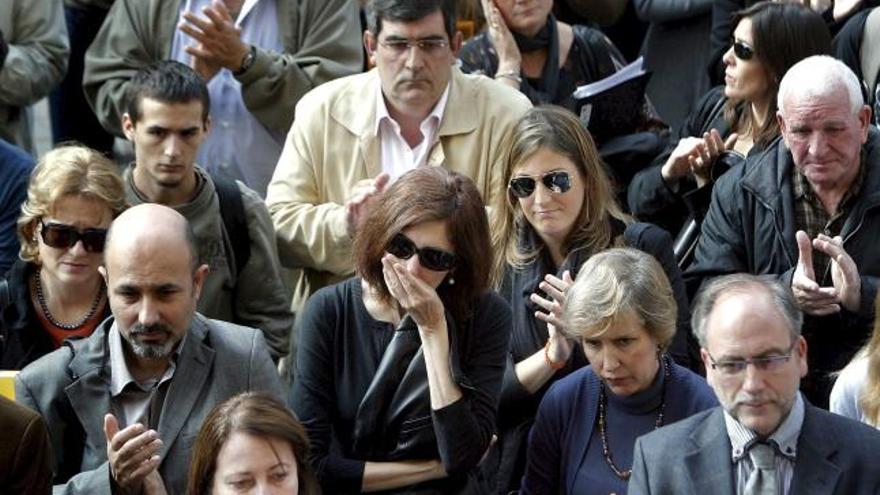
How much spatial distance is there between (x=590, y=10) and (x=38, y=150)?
11.3ft

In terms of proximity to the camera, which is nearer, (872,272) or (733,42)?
(872,272)

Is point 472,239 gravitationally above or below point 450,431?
above

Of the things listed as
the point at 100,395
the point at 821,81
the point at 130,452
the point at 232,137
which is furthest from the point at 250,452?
the point at 232,137

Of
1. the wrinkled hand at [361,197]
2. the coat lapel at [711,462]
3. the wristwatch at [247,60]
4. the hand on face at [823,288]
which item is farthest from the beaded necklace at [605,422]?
the wristwatch at [247,60]

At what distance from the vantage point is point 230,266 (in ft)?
25.9

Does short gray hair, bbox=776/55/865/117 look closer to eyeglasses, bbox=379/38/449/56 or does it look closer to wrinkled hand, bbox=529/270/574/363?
wrinkled hand, bbox=529/270/574/363

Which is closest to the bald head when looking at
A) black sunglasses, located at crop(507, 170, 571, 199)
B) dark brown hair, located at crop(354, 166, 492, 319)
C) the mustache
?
the mustache

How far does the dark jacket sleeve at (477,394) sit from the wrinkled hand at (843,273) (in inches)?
45.3

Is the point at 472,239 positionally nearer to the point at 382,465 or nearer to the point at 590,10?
the point at 382,465

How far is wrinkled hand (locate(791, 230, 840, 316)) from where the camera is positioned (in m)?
7.39

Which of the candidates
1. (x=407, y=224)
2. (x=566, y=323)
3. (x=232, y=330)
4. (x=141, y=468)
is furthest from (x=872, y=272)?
(x=141, y=468)

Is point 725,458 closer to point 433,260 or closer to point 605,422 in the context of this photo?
point 605,422

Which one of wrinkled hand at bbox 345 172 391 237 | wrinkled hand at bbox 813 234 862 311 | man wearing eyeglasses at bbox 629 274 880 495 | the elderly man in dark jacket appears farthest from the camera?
wrinkled hand at bbox 345 172 391 237

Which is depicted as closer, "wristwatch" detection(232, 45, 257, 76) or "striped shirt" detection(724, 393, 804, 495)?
"striped shirt" detection(724, 393, 804, 495)
